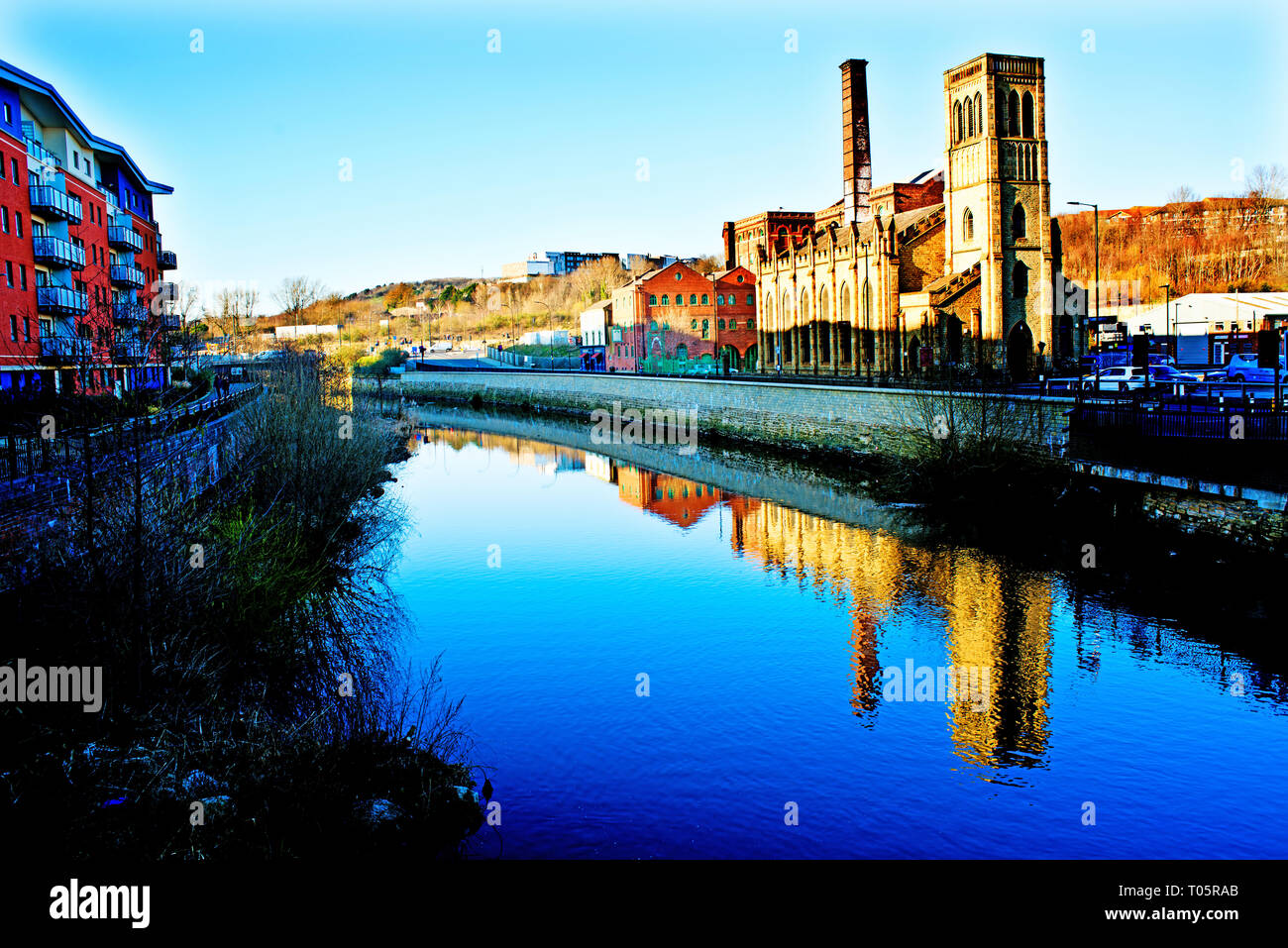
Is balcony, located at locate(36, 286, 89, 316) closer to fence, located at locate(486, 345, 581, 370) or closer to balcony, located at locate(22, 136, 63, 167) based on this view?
balcony, located at locate(22, 136, 63, 167)

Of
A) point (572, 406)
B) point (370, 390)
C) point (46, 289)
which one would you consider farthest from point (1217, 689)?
point (572, 406)

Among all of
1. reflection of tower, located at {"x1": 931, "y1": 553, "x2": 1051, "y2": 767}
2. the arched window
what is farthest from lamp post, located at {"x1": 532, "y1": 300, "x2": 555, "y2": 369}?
reflection of tower, located at {"x1": 931, "y1": 553, "x2": 1051, "y2": 767}

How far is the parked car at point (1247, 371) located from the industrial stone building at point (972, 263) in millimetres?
10733

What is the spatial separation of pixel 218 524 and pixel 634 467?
88.6ft

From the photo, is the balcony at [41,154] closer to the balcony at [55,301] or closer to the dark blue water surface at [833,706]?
the balcony at [55,301]

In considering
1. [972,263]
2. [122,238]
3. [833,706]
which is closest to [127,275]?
[122,238]

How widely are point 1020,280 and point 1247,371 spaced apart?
1872 centimetres

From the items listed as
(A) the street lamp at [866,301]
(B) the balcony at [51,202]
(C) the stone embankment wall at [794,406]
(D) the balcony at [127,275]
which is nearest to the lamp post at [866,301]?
(A) the street lamp at [866,301]

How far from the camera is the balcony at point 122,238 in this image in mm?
48819

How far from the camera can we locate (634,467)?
41000 millimetres

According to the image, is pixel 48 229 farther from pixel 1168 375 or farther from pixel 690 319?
pixel 690 319

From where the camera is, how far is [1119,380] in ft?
107

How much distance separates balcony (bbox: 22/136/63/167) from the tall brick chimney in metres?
43.8
